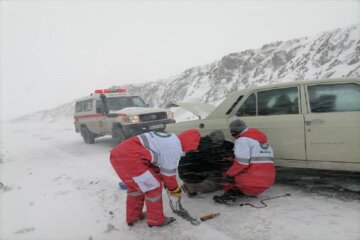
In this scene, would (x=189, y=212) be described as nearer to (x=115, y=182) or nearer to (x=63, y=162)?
(x=115, y=182)

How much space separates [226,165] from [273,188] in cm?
88

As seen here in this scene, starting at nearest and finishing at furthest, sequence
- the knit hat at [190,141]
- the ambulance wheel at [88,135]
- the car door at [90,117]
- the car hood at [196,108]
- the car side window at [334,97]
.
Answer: the knit hat at [190,141]
the car side window at [334,97]
the car hood at [196,108]
the car door at [90,117]
the ambulance wheel at [88,135]

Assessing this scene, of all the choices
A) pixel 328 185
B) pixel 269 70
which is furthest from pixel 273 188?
pixel 269 70

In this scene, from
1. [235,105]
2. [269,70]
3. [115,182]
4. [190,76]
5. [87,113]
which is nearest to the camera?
[235,105]

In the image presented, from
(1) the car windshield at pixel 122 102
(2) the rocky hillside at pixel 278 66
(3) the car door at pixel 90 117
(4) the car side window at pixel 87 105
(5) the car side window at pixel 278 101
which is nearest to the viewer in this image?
(5) the car side window at pixel 278 101

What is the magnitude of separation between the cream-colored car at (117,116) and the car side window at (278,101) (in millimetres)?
4962

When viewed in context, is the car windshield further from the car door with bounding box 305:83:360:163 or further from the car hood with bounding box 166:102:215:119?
the car door with bounding box 305:83:360:163

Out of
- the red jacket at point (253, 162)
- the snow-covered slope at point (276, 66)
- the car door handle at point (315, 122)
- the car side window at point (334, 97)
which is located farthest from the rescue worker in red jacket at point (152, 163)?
the snow-covered slope at point (276, 66)

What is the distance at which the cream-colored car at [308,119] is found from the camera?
13.5 feet

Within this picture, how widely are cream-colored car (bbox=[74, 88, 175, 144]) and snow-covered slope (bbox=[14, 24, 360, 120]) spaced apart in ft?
41.6

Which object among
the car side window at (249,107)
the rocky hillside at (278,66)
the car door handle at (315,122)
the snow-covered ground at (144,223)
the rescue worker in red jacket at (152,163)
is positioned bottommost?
the snow-covered ground at (144,223)

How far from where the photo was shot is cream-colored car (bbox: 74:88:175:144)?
364 inches

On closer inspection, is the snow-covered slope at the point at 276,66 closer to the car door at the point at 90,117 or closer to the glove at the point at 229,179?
the car door at the point at 90,117

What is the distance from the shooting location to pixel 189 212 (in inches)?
169
